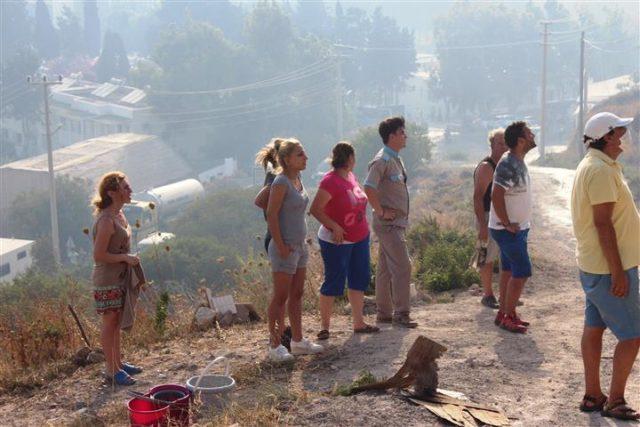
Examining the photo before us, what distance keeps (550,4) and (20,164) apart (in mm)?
70682

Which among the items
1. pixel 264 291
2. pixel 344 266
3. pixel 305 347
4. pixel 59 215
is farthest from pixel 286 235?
pixel 59 215

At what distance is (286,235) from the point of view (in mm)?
6020

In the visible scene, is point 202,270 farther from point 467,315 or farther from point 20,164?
point 20,164

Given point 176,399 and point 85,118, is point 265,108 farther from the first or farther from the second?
point 176,399

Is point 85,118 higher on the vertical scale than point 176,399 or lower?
higher

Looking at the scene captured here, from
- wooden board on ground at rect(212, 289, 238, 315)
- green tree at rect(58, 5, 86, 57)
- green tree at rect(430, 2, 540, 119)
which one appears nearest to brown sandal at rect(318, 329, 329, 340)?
wooden board on ground at rect(212, 289, 238, 315)

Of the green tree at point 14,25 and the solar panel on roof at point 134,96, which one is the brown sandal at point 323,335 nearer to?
the solar panel on roof at point 134,96

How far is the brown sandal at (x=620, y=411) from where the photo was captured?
4609 millimetres

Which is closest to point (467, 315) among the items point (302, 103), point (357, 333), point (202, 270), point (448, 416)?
point (357, 333)

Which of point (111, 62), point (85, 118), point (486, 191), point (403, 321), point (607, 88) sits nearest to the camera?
point (403, 321)

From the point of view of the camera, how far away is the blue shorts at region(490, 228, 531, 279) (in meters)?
6.57

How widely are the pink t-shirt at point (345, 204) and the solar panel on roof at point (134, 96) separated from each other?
6799 cm

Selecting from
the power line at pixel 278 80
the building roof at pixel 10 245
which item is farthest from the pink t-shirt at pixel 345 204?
the power line at pixel 278 80

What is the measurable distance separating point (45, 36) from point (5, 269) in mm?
75271
